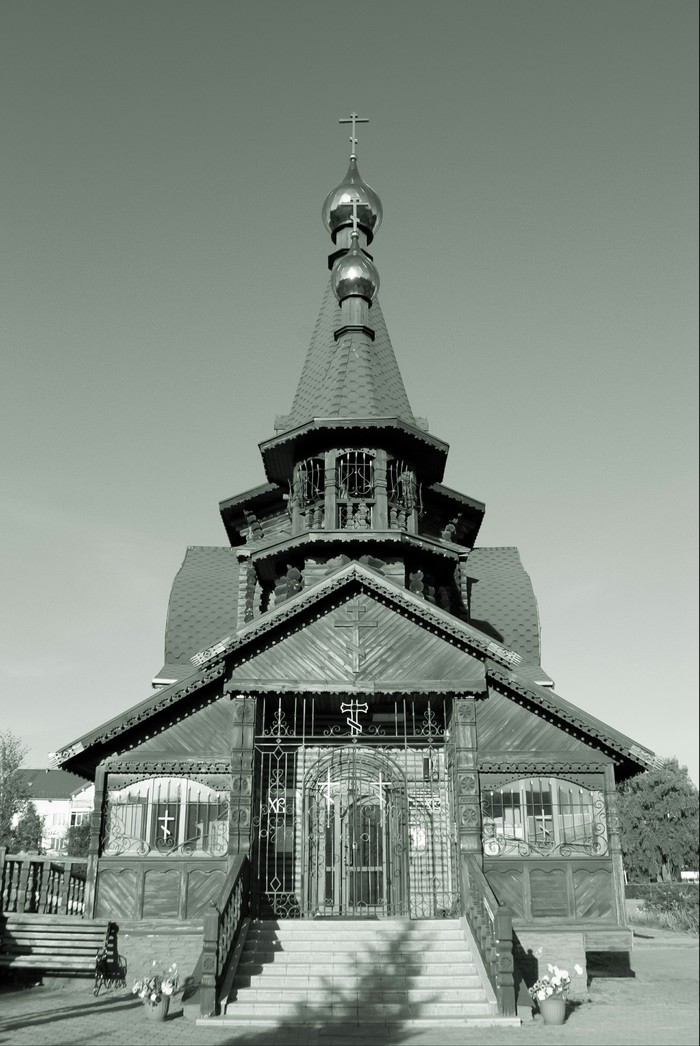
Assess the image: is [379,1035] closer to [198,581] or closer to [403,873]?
[403,873]

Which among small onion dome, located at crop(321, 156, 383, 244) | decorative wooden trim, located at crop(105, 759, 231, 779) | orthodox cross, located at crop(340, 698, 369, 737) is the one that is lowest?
decorative wooden trim, located at crop(105, 759, 231, 779)

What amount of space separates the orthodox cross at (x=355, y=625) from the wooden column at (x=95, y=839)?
4730mm

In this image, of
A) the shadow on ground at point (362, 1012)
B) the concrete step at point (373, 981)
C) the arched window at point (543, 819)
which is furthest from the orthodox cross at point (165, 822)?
the arched window at point (543, 819)

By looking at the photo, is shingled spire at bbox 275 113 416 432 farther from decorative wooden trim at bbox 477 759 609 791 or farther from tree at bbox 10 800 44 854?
tree at bbox 10 800 44 854

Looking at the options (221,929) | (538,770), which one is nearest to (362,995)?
(221,929)

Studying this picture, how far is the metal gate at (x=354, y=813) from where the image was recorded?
16.6 m

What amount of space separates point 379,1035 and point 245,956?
2877 millimetres

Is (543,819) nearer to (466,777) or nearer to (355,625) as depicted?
(466,777)

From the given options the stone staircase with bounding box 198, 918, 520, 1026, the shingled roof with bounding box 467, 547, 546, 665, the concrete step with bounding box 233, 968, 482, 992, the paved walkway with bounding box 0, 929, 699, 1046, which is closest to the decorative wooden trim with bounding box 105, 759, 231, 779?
the stone staircase with bounding box 198, 918, 520, 1026

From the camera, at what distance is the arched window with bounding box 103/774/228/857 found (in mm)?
15875

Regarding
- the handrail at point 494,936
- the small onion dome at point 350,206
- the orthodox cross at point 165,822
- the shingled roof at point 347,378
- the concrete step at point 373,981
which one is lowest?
the concrete step at point 373,981

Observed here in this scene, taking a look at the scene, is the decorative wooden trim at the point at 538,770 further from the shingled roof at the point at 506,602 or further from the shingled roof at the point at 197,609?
the shingled roof at the point at 197,609

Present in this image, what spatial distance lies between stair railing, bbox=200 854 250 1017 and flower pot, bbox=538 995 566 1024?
4278mm

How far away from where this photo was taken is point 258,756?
16703mm
